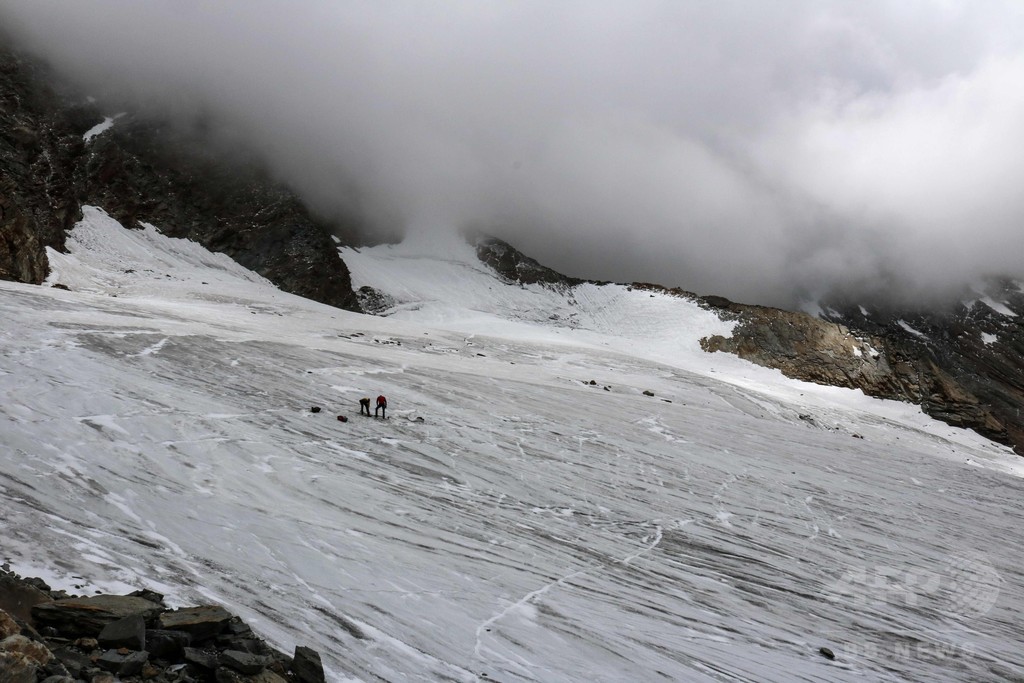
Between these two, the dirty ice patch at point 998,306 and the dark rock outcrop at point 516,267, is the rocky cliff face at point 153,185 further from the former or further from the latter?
the dirty ice patch at point 998,306

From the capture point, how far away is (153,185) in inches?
2375

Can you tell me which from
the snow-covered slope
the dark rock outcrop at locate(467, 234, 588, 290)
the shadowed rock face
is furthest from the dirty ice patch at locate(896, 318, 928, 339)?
the snow-covered slope

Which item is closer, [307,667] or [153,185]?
[307,667]

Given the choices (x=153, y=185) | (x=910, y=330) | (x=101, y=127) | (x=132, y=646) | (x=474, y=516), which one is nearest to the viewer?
(x=132, y=646)

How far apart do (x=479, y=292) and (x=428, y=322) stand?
11.8 m

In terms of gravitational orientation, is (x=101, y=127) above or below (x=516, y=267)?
above

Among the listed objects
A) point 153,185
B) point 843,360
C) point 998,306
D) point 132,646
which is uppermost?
point 998,306

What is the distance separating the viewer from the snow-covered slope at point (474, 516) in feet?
28.0

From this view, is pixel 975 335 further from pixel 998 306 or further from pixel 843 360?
pixel 843 360

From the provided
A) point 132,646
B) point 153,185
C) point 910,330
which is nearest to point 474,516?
point 132,646

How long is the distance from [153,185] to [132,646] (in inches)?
2510

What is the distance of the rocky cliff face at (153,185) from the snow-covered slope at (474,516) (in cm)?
3139

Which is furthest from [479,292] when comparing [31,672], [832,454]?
[31,672]

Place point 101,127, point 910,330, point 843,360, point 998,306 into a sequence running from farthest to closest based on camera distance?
1. point 998,306
2. point 910,330
3. point 101,127
4. point 843,360
